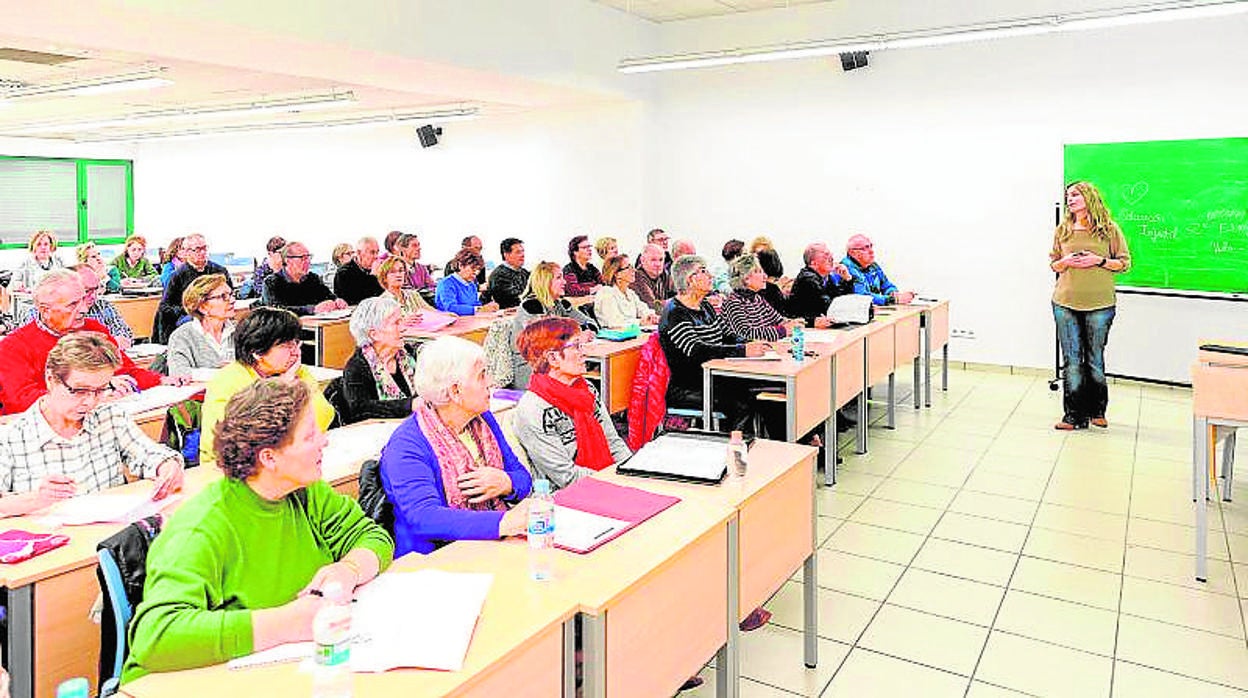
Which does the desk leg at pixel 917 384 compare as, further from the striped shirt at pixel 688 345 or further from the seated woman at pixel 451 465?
the seated woman at pixel 451 465

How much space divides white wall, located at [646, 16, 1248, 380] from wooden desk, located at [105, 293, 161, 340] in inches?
226

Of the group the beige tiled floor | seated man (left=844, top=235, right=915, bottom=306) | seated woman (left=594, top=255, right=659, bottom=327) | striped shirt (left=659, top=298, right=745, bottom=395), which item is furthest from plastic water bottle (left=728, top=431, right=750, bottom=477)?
seated man (left=844, top=235, right=915, bottom=306)

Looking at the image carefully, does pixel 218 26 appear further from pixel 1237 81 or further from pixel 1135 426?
pixel 1237 81

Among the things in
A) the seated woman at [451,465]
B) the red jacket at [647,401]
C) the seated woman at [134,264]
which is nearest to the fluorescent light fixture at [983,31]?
the red jacket at [647,401]

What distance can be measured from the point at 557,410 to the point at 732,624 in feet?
3.46

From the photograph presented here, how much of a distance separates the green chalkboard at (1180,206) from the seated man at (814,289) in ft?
9.51

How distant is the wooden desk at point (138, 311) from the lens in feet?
31.8

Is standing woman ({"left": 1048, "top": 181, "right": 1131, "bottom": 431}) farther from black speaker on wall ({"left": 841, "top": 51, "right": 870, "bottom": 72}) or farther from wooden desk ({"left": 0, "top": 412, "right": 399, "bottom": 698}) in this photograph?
wooden desk ({"left": 0, "top": 412, "right": 399, "bottom": 698})

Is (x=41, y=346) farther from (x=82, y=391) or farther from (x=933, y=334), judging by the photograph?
(x=933, y=334)

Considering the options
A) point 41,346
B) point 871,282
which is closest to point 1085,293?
point 871,282

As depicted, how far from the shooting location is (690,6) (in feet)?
31.8

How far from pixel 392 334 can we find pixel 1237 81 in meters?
7.52

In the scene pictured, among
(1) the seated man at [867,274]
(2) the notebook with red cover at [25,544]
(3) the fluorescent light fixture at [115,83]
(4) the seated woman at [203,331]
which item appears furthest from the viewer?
(3) the fluorescent light fixture at [115,83]

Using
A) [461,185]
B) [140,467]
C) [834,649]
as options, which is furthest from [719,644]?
[461,185]
